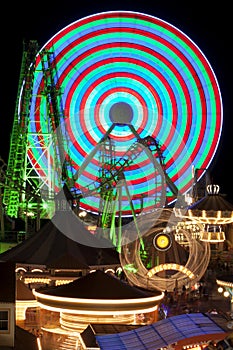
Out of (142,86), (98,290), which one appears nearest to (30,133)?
(142,86)

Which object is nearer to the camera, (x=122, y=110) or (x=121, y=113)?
(x=121, y=113)

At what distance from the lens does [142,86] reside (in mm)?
39062

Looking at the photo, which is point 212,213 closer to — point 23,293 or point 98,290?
point 23,293

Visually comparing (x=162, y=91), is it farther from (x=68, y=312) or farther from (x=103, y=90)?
(x=68, y=312)

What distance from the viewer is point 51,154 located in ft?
112

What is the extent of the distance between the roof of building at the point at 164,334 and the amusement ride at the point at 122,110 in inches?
1000

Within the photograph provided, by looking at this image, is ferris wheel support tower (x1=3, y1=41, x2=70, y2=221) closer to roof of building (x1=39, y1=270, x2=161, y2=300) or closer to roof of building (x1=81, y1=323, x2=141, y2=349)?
roof of building (x1=39, y1=270, x2=161, y2=300)

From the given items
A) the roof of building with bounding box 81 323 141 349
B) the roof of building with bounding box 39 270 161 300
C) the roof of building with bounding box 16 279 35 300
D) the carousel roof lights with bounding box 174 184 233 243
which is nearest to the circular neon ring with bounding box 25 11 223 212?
the carousel roof lights with bounding box 174 184 233 243

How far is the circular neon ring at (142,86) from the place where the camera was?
3756cm

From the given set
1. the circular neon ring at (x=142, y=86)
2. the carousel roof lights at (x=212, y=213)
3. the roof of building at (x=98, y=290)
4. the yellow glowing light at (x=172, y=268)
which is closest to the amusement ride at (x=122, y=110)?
the circular neon ring at (x=142, y=86)

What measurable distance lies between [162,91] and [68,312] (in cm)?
2484

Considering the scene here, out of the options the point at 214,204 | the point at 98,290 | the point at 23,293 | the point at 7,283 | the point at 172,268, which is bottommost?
the point at 23,293

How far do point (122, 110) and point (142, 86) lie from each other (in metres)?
1.68

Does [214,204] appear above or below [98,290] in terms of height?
above
